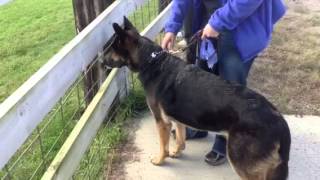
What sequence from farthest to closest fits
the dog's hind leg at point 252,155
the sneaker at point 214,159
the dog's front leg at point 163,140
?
the sneaker at point 214,159 → the dog's front leg at point 163,140 → the dog's hind leg at point 252,155

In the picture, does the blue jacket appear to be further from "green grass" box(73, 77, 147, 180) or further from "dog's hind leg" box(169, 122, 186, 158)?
"green grass" box(73, 77, 147, 180)

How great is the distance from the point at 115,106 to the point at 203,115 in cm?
157

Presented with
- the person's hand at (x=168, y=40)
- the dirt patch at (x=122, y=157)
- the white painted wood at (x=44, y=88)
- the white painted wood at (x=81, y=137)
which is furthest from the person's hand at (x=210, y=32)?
the dirt patch at (x=122, y=157)

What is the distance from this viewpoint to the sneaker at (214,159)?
4348 mm

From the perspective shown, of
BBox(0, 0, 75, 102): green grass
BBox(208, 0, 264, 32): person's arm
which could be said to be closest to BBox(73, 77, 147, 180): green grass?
BBox(208, 0, 264, 32): person's arm

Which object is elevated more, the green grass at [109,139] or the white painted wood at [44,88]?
the white painted wood at [44,88]

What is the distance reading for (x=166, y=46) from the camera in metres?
4.48

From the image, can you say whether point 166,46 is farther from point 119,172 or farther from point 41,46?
point 41,46

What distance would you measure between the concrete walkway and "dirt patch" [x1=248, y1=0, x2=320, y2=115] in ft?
1.71

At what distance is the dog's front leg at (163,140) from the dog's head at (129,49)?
49 centimetres

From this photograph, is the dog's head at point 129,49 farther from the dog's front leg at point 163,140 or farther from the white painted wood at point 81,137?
the dog's front leg at point 163,140

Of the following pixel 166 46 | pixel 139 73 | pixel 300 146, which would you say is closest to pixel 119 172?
pixel 139 73

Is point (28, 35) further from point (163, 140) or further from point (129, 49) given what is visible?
point (163, 140)

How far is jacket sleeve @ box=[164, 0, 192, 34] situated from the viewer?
4.36 meters
